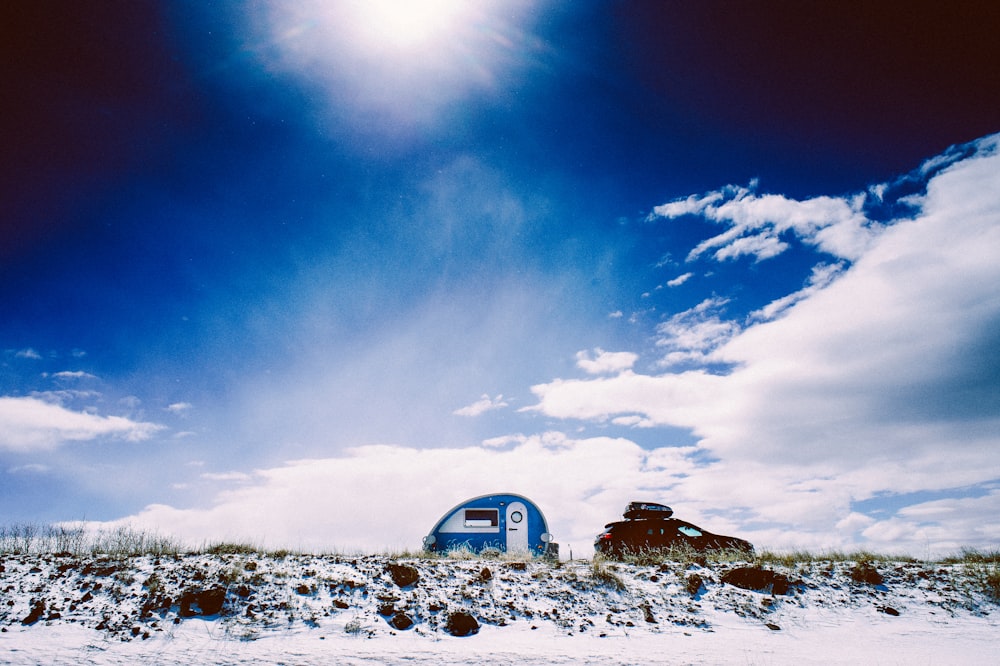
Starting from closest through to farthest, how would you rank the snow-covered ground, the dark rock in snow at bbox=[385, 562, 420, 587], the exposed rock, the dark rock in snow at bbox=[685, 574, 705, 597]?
the snow-covered ground < the dark rock in snow at bbox=[385, 562, 420, 587] < the dark rock in snow at bbox=[685, 574, 705, 597] < the exposed rock

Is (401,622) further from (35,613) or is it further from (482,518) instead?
(482,518)

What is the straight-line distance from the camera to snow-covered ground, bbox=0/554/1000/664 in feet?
32.5

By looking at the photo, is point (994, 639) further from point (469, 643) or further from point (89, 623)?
point (89, 623)

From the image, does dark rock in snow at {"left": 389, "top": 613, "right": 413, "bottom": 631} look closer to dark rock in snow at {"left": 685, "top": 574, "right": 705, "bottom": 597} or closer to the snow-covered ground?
the snow-covered ground

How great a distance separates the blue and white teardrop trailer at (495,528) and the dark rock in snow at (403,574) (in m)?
7.22

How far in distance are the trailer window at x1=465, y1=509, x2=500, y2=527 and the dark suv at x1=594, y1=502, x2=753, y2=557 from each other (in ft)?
12.9

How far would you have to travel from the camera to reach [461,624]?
11.1m

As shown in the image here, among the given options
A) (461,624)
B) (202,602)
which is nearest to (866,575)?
(461,624)

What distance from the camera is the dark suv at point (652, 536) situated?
1744cm

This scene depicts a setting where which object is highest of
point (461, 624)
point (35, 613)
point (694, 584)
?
point (35, 613)

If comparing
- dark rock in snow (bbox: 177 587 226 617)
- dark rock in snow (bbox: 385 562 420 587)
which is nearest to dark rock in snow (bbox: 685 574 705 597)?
dark rock in snow (bbox: 385 562 420 587)

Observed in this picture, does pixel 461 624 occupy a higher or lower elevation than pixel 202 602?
lower

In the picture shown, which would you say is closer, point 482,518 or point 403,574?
A: point 403,574

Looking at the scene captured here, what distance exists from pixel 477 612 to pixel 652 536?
26.6 feet
